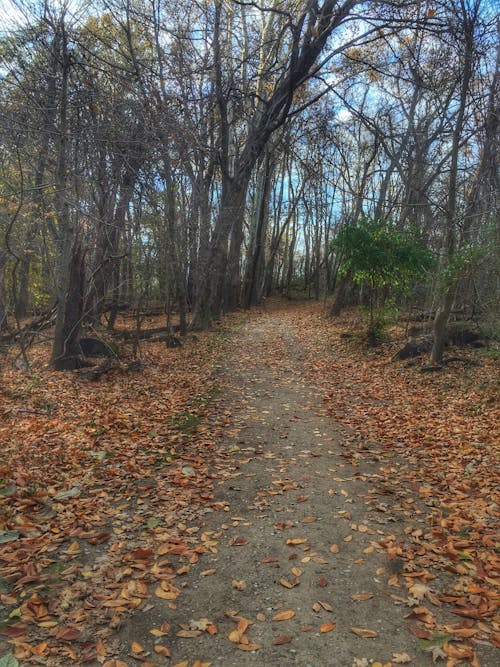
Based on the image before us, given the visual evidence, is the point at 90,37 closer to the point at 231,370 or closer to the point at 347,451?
the point at 231,370

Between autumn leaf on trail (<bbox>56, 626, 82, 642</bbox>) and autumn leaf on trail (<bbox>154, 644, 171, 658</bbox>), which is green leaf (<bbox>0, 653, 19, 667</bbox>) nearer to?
autumn leaf on trail (<bbox>56, 626, 82, 642</bbox>)

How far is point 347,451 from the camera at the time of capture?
6.09 m

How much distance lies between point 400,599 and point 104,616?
6.38 ft

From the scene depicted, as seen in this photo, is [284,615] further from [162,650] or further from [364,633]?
[162,650]

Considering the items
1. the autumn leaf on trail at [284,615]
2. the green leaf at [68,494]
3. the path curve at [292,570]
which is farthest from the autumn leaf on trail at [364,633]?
the green leaf at [68,494]

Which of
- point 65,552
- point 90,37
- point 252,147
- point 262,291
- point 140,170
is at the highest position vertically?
point 90,37

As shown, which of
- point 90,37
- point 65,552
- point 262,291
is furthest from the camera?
point 262,291

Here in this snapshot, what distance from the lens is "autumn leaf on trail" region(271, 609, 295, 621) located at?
3.02m

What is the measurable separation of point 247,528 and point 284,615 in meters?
1.15

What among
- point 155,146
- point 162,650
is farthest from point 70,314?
point 162,650

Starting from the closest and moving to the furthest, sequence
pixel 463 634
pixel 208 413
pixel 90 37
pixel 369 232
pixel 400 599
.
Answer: pixel 463 634, pixel 400 599, pixel 208 413, pixel 90 37, pixel 369 232

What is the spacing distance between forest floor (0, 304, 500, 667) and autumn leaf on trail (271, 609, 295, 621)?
15 millimetres

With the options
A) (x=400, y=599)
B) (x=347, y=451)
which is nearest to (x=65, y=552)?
(x=400, y=599)

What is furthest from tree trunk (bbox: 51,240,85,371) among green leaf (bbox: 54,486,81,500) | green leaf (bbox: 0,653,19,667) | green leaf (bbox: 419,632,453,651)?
green leaf (bbox: 419,632,453,651)
